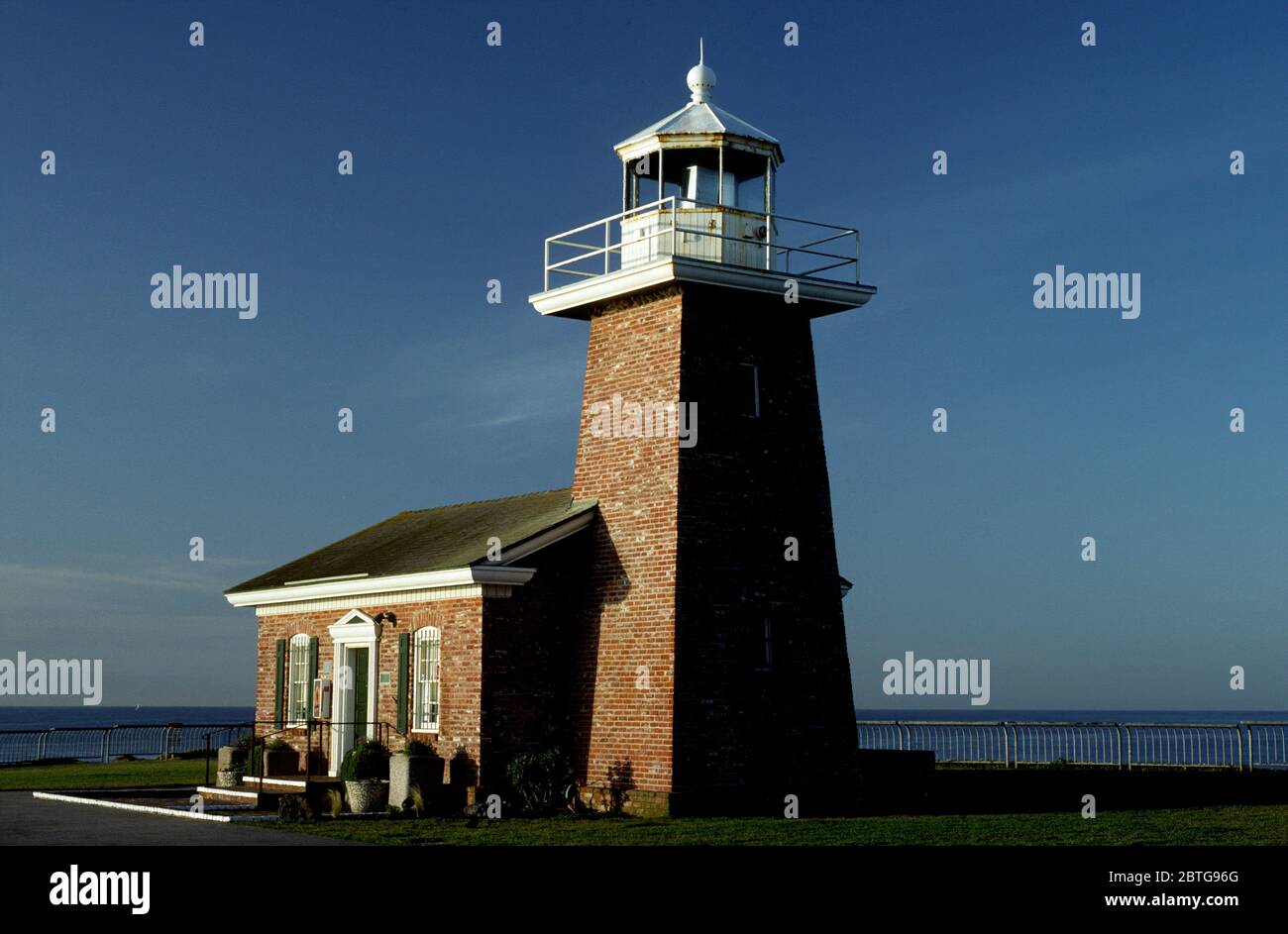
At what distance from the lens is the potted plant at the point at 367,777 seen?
22.3 meters

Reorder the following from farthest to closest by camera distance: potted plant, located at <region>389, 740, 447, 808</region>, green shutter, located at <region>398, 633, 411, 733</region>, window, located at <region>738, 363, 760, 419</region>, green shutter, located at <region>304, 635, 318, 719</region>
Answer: green shutter, located at <region>304, 635, 318, 719</region> < green shutter, located at <region>398, 633, 411, 733</region> < window, located at <region>738, 363, 760, 419</region> < potted plant, located at <region>389, 740, 447, 808</region>

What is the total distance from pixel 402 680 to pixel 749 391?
23.2 feet

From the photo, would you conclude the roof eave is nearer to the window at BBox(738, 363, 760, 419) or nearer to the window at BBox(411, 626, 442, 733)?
the window at BBox(738, 363, 760, 419)

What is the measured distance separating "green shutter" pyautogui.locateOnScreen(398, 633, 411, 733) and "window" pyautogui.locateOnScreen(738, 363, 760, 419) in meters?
6.40

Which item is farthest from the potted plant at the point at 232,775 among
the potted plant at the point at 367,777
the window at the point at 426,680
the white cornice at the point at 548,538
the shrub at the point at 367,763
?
the white cornice at the point at 548,538

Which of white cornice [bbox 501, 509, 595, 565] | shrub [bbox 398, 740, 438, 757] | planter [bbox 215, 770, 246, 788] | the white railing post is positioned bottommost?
planter [bbox 215, 770, 246, 788]

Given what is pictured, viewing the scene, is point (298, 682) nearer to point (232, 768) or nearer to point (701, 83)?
point (232, 768)

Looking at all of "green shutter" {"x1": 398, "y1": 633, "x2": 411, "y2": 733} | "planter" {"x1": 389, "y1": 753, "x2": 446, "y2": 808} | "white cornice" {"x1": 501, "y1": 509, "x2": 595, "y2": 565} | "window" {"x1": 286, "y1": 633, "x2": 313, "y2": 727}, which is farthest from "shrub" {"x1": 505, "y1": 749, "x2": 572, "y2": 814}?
"window" {"x1": 286, "y1": 633, "x2": 313, "y2": 727}

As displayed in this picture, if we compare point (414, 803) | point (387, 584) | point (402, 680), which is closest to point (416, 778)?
point (414, 803)

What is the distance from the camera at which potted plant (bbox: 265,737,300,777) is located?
26156mm

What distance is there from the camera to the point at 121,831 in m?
19.2
